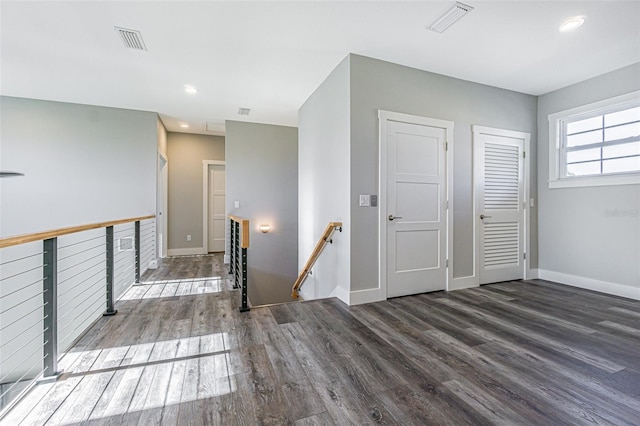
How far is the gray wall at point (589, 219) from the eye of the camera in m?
3.34

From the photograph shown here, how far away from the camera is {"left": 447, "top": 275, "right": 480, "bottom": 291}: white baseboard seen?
142 inches

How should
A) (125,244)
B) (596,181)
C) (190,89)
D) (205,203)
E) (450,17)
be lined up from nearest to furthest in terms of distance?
(450,17)
(596,181)
(190,89)
(125,244)
(205,203)

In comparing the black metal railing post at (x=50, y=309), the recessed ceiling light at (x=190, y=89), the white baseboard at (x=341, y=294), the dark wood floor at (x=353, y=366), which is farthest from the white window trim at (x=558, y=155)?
the black metal railing post at (x=50, y=309)

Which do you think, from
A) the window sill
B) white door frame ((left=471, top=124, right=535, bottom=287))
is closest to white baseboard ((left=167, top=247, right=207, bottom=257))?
white door frame ((left=471, top=124, right=535, bottom=287))

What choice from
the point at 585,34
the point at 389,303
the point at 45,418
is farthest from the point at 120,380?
the point at 585,34

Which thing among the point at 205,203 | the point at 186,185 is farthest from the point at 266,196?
the point at 186,185

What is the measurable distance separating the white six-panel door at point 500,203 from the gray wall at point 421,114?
151 millimetres

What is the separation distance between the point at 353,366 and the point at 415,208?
2.06 metres

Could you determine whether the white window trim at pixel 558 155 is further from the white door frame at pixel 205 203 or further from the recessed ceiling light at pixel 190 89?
the white door frame at pixel 205 203

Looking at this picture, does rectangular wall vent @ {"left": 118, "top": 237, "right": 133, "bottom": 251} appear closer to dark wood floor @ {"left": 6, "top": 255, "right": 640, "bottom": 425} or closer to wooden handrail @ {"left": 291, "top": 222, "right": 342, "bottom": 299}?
dark wood floor @ {"left": 6, "top": 255, "right": 640, "bottom": 425}

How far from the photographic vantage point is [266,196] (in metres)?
5.84

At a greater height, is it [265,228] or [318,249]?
[265,228]

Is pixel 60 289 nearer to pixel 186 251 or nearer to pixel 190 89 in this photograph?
pixel 186 251

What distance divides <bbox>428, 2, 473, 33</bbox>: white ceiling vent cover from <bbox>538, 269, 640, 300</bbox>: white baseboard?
361 centimetres
